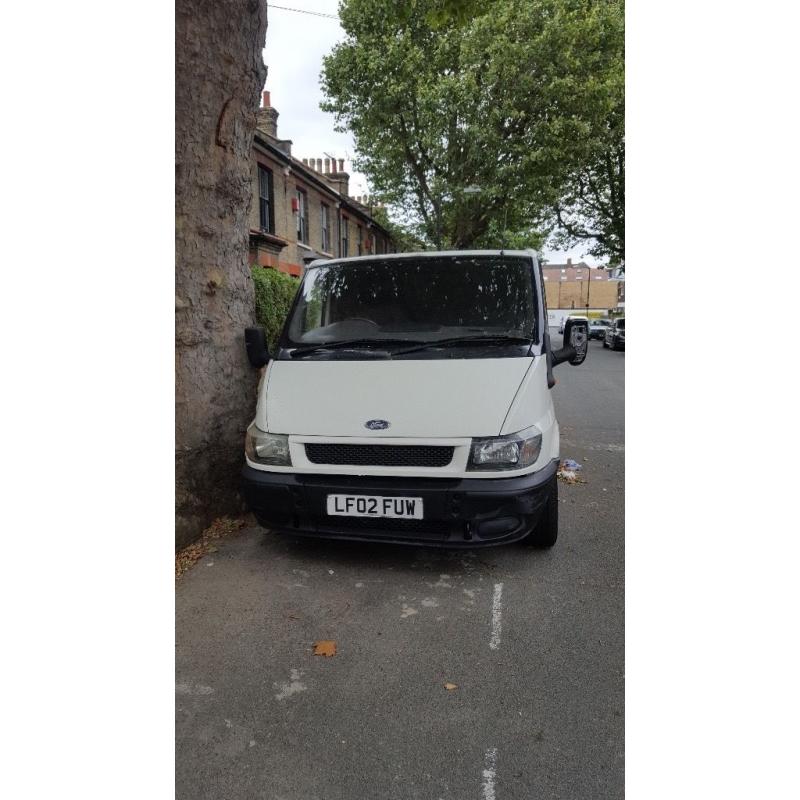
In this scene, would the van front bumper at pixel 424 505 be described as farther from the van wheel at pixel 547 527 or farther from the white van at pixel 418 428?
the van wheel at pixel 547 527

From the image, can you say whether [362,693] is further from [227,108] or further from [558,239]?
[558,239]

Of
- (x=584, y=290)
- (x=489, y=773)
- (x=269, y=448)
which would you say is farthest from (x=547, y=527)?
(x=584, y=290)

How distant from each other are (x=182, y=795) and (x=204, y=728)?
1.00ft

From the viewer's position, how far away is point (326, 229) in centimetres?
2634

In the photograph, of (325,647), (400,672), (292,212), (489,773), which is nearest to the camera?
(489,773)

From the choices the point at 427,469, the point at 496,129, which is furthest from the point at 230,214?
the point at 496,129

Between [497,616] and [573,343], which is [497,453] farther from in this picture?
[573,343]

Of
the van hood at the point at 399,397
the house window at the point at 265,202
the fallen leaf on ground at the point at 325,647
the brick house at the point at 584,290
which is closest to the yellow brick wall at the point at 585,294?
the brick house at the point at 584,290

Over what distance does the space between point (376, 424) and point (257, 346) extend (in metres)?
1.44

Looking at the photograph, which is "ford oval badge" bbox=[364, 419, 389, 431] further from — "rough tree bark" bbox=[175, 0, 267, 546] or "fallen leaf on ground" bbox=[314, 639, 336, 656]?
"rough tree bark" bbox=[175, 0, 267, 546]

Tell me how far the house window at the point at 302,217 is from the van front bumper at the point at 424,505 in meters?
20.8

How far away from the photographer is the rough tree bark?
4043 mm

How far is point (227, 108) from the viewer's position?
4184mm

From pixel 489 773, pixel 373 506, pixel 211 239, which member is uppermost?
pixel 211 239
